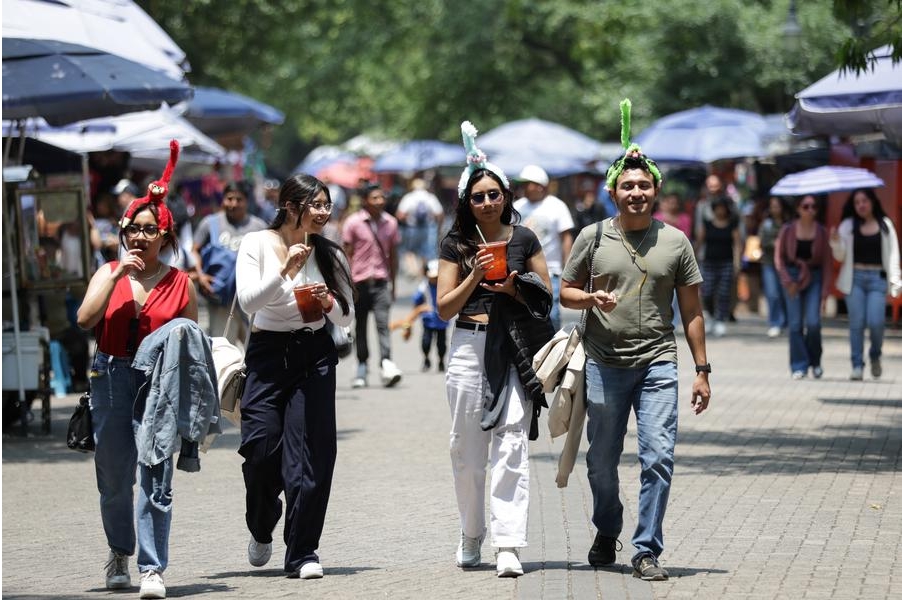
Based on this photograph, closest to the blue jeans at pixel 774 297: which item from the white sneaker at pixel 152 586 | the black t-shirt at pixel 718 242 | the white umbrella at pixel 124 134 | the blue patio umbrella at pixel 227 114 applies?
the black t-shirt at pixel 718 242

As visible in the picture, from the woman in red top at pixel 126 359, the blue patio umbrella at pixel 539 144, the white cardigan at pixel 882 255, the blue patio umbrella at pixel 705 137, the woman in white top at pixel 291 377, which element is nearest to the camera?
the woman in red top at pixel 126 359

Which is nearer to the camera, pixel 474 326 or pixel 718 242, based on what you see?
pixel 474 326

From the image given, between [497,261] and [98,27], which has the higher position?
[98,27]

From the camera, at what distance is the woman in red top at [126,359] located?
264 inches

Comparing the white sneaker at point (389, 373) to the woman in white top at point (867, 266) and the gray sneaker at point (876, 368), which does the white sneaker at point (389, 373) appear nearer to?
the woman in white top at point (867, 266)

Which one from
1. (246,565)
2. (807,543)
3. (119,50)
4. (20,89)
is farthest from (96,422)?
Result: (119,50)

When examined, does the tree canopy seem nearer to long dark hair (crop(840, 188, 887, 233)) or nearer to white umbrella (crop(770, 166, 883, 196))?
white umbrella (crop(770, 166, 883, 196))

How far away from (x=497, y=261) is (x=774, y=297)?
14.3 metres

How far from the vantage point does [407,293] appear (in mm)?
32031

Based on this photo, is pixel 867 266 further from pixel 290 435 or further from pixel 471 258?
pixel 290 435

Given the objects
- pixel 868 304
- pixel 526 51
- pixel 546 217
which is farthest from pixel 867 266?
pixel 526 51

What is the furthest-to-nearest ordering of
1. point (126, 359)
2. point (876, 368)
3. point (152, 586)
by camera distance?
point (876, 368)
point (126, 359)
point (152, 586)

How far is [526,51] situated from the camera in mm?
37812

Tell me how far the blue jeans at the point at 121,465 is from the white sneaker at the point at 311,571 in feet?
1.89
